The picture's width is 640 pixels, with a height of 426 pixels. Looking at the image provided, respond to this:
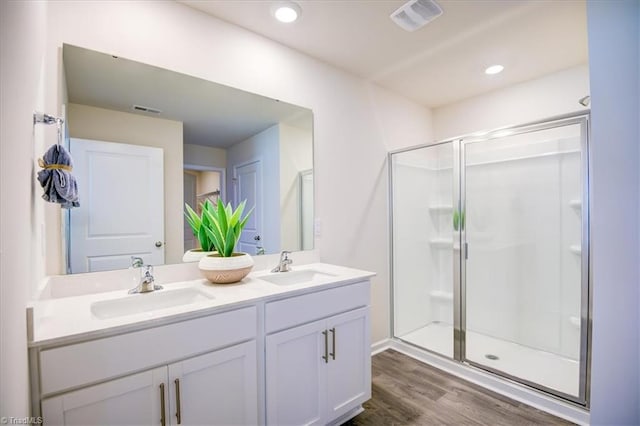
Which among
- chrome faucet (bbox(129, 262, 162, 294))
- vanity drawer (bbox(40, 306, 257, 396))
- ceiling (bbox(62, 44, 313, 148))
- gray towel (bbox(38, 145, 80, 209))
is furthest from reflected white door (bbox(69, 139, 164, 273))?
vanity drawer (bbox(40, 306, 257, 396))

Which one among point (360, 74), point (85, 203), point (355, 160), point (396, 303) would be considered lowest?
point (396, 303)

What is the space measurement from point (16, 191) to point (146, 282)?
2.43 ft

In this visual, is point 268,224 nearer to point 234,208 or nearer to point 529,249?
point 234,208

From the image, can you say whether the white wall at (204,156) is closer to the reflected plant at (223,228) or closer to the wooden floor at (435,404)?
the reflected plant at (223,228)

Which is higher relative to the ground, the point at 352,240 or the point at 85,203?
the point at 85,203

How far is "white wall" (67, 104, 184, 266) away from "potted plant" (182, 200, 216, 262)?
0.14ft

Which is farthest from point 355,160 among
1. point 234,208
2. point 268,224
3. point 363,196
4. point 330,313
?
point 330,313

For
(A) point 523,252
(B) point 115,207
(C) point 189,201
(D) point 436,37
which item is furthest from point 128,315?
(A) point 523,252

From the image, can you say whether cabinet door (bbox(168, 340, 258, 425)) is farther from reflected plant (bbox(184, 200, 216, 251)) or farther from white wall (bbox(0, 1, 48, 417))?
reflected plant (bbox(184, 200, 216, 251))

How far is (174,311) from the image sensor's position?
44.2 inches

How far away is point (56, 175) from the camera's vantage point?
104 cm

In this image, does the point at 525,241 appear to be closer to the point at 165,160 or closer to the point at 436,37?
the point at 436,37

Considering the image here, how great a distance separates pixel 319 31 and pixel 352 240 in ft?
5.06

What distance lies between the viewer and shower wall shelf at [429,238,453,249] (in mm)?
3000
